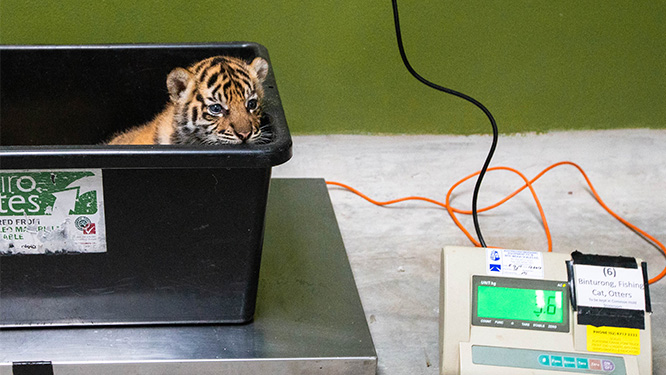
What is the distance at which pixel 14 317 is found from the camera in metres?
1.08

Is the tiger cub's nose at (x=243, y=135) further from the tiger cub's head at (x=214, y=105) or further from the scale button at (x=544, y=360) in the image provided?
the scale button at (x=544, y=360)

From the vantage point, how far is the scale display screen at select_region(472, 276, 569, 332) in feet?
3.41

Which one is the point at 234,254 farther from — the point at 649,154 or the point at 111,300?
the point at 649,154

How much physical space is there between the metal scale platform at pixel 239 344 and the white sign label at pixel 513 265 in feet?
0.74

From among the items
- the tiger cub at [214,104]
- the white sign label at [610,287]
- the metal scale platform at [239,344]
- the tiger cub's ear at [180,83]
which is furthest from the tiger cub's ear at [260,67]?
the white sign label at [610,287]

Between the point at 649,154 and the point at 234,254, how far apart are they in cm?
137

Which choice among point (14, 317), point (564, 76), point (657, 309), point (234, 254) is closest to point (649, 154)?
point (564, 76)

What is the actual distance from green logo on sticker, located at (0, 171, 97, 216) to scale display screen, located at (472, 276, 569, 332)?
0.57 metres

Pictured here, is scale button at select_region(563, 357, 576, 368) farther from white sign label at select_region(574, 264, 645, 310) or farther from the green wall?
the green wall

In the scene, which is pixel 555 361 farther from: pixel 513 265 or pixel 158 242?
pixel 158 242

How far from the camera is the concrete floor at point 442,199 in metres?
1.35

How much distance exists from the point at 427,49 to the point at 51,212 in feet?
3.59

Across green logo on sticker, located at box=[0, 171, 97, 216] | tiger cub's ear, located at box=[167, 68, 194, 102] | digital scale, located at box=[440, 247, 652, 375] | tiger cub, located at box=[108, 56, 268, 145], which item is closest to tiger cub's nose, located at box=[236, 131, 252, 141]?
tiger cub, located at box=[108, 56, 268, 145]

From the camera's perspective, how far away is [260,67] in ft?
4.13
